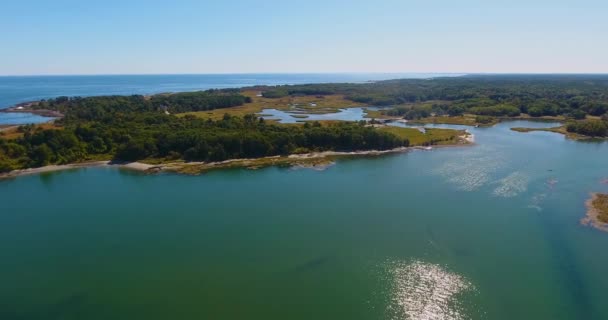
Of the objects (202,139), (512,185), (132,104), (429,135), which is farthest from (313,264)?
(132,104)

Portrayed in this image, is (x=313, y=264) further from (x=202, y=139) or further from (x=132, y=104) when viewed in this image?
(x=132, y=104)

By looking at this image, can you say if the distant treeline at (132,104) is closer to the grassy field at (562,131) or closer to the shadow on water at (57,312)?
the shadow on water at (57,312)

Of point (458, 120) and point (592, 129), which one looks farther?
point (458, 120)

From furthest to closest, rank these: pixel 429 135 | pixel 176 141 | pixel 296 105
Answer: pixel 296 105
pixel 429 135
pixel 176 141

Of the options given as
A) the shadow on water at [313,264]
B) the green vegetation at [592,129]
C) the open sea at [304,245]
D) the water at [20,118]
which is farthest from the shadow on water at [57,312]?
the green vegetation at [592,129]

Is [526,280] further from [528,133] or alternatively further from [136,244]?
[528,133]

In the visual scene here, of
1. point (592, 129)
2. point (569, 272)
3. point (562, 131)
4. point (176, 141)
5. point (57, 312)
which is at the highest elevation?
point (176, 141)

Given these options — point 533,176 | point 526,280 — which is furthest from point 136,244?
point 533,176

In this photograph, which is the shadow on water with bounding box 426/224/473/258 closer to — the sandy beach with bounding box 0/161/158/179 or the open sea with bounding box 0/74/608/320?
the open sea with bounding box 0/74/608/320

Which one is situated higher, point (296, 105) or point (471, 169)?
point (296, 105)
